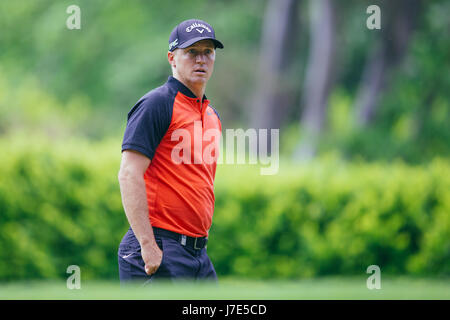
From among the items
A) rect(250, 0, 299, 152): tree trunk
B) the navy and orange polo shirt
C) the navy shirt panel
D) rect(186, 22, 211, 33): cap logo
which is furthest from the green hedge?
rect(250, 0, 299, 152): tree trunk

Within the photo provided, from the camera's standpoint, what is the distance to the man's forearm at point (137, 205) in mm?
4047

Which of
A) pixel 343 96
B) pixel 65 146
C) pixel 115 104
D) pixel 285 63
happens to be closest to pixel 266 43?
pixel 285 63

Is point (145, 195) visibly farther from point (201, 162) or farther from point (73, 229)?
point (73, 229)

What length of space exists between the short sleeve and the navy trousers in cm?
59

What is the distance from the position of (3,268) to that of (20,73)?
19558 millimetres

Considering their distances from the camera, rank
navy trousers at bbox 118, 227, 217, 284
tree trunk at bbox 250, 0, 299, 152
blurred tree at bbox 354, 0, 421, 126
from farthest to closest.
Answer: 1. tree trunk at bbox 250, 0, 299, 152
2. blurred tree at bbox 354, 0, 421, 126
3. navy trousers at bbox 118, 227, 217, 284

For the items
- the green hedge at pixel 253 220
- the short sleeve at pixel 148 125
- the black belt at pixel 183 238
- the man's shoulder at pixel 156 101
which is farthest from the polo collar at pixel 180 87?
the green hedge at pixel 253 220

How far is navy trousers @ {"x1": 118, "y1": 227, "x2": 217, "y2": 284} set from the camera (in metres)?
4.18

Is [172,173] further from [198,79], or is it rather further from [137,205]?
[198,79]

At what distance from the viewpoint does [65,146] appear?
32.2ft

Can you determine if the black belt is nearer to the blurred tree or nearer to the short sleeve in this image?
the short sleeve

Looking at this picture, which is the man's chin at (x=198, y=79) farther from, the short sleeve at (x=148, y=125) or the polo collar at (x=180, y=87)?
the short sleeve at (x=148, y=125)

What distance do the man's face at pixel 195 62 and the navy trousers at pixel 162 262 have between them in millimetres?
1109
